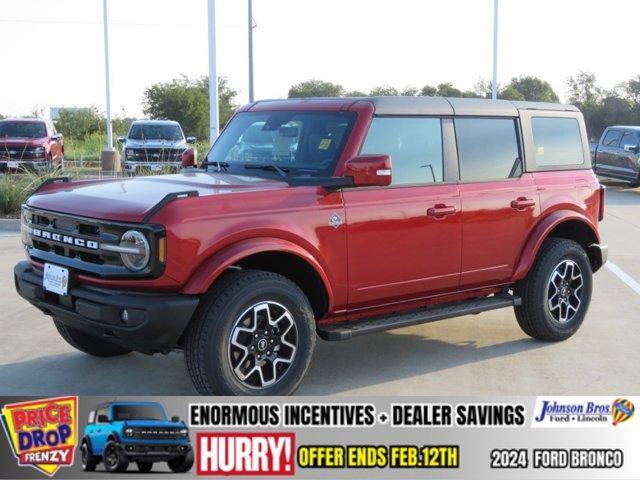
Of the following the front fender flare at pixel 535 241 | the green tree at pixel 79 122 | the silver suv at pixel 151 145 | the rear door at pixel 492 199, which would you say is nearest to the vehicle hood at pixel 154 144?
the silver suv at pixel 151 145

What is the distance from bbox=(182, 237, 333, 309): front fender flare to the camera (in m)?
4.57

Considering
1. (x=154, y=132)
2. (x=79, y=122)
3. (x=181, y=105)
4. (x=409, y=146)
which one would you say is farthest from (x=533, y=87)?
(x=409, y=146)

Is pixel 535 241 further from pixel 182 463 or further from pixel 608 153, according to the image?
pixel 608 153

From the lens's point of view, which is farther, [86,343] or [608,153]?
[608,153]

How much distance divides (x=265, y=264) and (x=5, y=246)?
704 centimetres

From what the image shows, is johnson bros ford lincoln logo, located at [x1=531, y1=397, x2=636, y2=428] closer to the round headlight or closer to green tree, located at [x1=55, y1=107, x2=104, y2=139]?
the round headlight

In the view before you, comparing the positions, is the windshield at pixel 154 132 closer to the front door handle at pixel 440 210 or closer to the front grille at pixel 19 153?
the front grille at pixel 19 153

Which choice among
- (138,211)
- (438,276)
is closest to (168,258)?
(138,211)

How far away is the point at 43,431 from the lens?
423 centimetres

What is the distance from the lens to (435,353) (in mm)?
6301

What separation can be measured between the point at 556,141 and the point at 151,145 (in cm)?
1580

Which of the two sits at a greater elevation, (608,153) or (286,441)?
(608,153)

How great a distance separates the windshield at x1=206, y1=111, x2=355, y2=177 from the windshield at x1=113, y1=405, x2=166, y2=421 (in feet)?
6.20

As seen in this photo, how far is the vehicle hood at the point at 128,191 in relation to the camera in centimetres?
466
